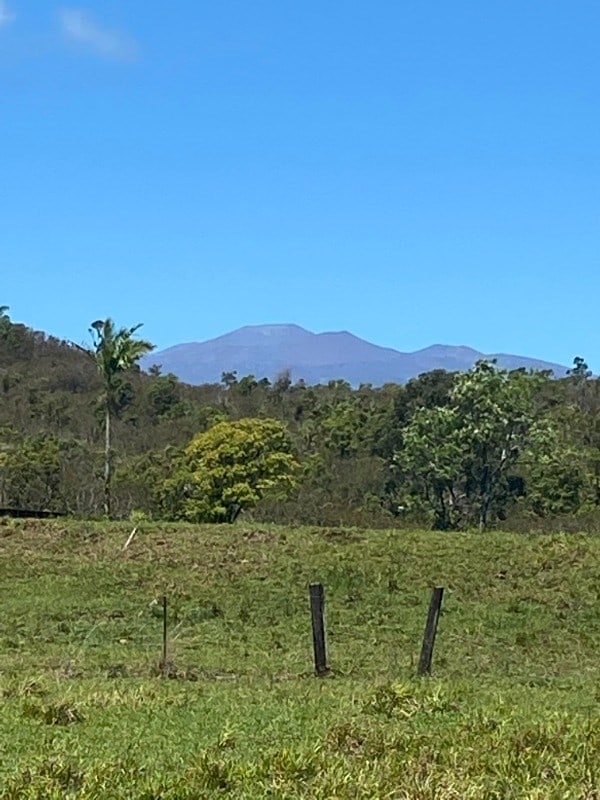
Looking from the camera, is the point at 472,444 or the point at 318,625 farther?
the point at 472,444

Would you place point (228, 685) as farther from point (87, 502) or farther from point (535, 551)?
point (87, 502)

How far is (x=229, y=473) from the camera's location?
57375mm

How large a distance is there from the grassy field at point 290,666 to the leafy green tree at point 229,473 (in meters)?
25.7

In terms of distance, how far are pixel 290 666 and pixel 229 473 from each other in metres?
41.3

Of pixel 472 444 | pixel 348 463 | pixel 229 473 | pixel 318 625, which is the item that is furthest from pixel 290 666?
pixel 348 463

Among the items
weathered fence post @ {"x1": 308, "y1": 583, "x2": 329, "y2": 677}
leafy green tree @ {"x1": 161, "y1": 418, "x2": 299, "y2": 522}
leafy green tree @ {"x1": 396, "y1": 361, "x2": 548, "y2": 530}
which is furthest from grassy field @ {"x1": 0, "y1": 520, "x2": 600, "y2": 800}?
leafy green tree @ {"x1": 396, "y1": 361, "x2": 548, "y2": 530}

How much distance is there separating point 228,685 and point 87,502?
2023 inches

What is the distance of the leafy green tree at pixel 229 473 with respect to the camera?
56938 millimetres

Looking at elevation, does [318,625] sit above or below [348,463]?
below

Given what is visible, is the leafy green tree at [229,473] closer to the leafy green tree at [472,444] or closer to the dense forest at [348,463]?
the dense forest at [348,463]

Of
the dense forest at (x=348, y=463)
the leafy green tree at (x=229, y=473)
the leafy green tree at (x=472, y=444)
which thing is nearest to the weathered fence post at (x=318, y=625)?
the dense forest at (x=348, y=463)

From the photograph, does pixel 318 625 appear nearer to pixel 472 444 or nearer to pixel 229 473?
pixel 229 473

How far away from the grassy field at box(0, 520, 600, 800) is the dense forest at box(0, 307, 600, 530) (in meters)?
13.6

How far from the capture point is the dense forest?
5656cm
